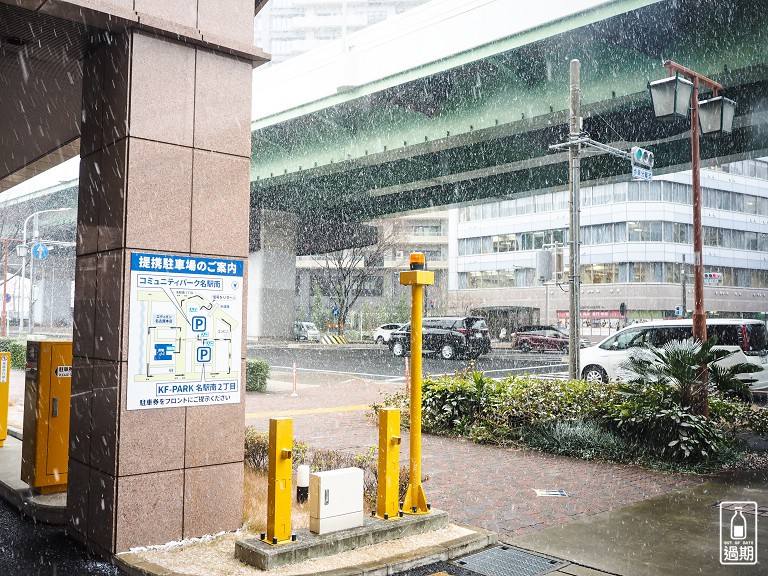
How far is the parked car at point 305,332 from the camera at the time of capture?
52.3 meters

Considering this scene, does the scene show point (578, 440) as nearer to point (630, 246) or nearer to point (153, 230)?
point (153, 230)

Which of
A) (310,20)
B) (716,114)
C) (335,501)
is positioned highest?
(310,20)

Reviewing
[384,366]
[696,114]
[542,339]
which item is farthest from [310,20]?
[696,114]

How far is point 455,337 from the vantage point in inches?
1296

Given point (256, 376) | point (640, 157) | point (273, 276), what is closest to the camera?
point (640, 157)

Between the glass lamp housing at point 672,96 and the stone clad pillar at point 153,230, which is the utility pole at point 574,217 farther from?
the stone clad pillar at point 153,230

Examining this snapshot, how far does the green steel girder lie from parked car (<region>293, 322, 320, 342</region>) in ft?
66.3

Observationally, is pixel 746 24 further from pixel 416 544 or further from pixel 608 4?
pixel 416 544

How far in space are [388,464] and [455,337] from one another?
27.3m

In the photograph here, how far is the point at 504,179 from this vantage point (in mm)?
30109

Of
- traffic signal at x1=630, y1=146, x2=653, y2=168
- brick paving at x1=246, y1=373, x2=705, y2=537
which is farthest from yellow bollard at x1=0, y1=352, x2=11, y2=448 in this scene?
traffic signal at x1=630, y1=146, x2=653, y2=168

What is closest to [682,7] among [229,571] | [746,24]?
[746,24]

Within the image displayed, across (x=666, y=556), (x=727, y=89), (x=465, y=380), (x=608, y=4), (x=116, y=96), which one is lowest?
(x=666, y=556)

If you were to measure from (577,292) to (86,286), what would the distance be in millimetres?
10095
